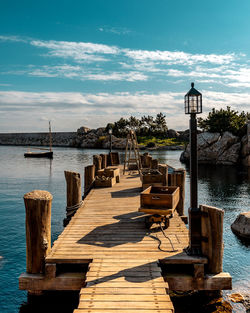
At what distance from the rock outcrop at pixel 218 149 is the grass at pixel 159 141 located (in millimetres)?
48023

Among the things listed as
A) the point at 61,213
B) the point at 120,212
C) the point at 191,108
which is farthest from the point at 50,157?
the point at 191,108

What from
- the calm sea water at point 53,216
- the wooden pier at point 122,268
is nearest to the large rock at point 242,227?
Result: the calm sea water at point 53,216

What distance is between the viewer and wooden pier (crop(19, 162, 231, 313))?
599cm

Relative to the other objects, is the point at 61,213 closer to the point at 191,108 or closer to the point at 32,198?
the point at 32,198

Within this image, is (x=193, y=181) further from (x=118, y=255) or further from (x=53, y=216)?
(x=53, y=216)

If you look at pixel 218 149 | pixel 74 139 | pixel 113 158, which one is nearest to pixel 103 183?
pixel 113 158

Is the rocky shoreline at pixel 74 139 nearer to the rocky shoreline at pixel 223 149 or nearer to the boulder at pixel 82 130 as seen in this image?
the boulder at pixel 82 130

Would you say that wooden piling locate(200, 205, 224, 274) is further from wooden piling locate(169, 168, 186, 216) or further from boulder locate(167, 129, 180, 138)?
boulder locate(167, 129, 180, 138)

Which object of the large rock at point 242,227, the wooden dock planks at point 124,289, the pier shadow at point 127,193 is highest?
the pier shadow at point 127,193

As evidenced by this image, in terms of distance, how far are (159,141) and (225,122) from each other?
183ft

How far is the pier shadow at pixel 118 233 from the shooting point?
8969 millimetres

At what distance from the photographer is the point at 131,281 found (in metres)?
6.66

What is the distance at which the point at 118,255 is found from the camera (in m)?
8.01

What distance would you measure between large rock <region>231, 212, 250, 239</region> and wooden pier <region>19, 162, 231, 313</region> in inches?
318
